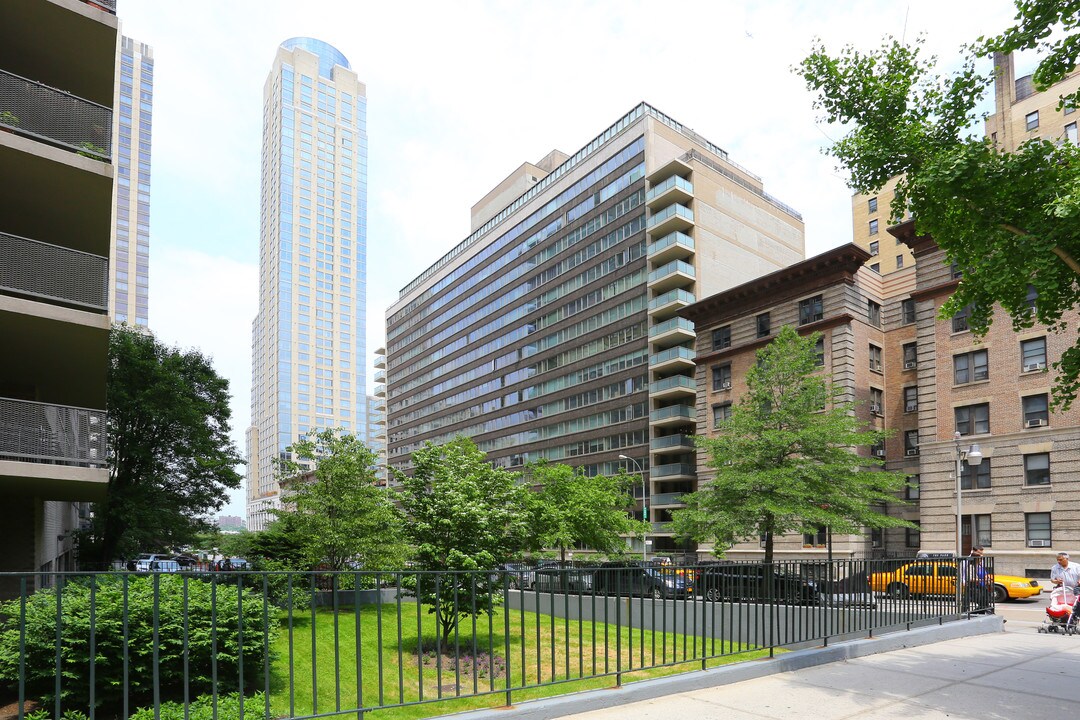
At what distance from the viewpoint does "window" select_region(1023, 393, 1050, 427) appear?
118ft

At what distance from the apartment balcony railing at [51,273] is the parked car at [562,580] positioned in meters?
10.4

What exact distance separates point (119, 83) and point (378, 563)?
12168cm

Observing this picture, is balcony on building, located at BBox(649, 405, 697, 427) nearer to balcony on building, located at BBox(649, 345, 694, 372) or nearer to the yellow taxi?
balcony on building, located at BBox(649, 345, 694, 372)

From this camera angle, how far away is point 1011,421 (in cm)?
3706

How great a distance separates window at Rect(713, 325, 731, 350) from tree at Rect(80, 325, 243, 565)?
3485 cm

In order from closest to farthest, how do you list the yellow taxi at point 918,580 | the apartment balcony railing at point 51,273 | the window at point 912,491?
the yellow taxi at point 918,580 → the apartment balcony railing at point 51,273 → the window at point 912,491

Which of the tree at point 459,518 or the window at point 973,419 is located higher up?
the window at point 973,419

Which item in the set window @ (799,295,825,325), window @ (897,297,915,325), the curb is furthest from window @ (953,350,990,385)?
the curb

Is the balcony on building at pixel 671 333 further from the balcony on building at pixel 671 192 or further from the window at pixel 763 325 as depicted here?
the window at pixel 763 325

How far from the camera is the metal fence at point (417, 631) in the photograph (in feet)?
24.0

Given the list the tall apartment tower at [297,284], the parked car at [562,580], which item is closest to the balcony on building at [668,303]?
the parked car at [562,580]

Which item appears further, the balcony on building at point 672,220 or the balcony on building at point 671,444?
the balcony on building at point 672,220

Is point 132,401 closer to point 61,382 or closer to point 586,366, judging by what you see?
point 61,382

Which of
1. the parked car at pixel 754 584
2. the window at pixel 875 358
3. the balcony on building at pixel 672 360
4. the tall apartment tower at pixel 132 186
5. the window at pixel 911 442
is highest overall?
the tall apartment tower at pixel 132 186
